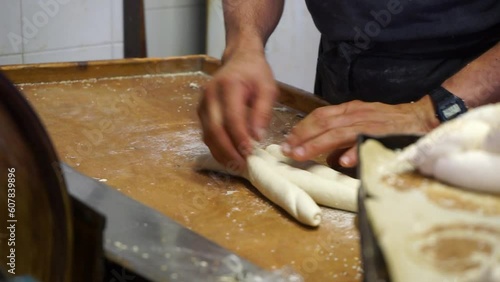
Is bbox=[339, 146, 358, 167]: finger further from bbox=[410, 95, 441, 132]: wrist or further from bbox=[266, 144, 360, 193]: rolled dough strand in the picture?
bbox=[410, 95, 441, 132]: wrist

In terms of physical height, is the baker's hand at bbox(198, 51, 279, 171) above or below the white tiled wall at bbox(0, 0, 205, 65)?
above

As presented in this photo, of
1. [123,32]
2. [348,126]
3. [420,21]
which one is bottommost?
[123,32]

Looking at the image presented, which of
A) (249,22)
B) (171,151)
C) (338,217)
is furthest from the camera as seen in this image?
(249,22)

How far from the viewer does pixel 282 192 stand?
1.01 metres

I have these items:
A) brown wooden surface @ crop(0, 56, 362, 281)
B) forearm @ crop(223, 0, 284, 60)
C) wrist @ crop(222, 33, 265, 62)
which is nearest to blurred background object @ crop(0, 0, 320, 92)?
brown wooden surface @ crop(0, 56, 362, 281)

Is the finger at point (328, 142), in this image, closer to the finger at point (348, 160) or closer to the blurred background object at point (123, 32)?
the finger at point (348, 160)

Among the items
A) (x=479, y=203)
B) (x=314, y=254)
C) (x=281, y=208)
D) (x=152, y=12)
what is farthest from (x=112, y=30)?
(x=479, y=203)

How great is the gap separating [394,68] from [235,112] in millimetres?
459

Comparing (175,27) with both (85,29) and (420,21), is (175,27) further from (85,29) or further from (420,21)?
(420,21)

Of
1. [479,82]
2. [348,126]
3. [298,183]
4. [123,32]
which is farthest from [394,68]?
[123,32]

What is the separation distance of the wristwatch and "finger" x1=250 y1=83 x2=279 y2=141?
29cm

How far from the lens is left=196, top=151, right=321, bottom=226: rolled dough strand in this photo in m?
0.96

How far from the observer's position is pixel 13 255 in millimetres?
731

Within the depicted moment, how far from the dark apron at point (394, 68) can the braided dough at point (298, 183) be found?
0.35 m
